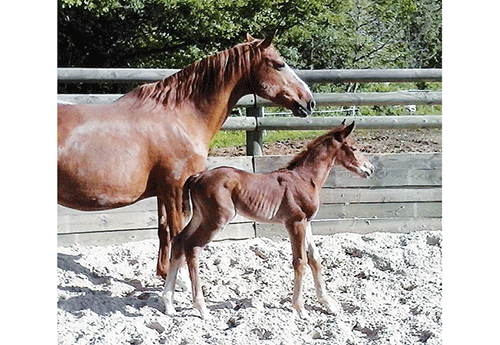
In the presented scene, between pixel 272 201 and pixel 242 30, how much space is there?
1.33m

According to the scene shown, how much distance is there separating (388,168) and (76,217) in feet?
6.97

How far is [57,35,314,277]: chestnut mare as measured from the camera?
3.57 meters

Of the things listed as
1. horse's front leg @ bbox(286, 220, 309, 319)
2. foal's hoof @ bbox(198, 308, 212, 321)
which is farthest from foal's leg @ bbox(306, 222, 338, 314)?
foal's hoof @ bbox(198, 308, 212, 321)

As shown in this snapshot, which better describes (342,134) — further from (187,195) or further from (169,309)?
A: (169,309)

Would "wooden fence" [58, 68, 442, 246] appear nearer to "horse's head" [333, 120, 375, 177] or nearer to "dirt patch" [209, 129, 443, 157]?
"dirt patch" [209, 129, 443, 157]

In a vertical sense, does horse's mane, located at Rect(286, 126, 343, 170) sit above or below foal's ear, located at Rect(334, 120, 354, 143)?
below

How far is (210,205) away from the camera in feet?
11.7

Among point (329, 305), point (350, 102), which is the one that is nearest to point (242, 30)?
point (350, 102)

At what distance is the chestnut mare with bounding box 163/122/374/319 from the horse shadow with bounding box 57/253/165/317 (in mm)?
219

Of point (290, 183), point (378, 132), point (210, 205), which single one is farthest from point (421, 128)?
point (210, 205)

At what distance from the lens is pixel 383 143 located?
202 inches

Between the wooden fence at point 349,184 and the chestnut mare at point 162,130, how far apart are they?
682 mm

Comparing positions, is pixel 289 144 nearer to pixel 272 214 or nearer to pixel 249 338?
pixel 272 214

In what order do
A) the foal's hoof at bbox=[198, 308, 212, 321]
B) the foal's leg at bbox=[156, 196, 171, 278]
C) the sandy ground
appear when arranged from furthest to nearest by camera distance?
the foal's leg at bbox=[156, 196, 171, 278] < the foal's hoof at bbox=[198, 308, 212, 321] < the sandy ground
